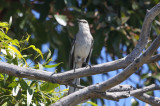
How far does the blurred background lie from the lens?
3.79 m

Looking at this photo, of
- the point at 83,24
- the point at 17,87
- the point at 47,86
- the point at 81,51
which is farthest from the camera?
the point at 83,24

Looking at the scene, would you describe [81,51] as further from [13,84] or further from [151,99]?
[151,99]

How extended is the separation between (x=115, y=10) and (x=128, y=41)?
483 millimetres

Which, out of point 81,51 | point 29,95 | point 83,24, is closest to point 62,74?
point 29,95

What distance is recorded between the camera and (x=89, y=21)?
4160 mm

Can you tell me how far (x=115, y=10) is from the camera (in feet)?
13.8

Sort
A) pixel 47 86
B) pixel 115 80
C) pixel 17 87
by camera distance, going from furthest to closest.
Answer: pixel 47 86
pixel 17 87
pixel 115 80

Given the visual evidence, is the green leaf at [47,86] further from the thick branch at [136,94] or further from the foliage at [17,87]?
the thick branch at [136,94]

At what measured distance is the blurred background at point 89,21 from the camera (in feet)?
12.4

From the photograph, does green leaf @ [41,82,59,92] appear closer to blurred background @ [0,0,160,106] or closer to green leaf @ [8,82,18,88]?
green leaf @ [8,82,18,88]

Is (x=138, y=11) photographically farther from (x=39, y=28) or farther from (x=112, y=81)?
(x=112, y=81)

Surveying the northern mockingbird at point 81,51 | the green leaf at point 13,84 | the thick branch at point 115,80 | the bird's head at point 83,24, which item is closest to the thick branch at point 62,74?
the thick branch at point 115,80

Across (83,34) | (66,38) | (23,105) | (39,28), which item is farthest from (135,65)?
(39,28)

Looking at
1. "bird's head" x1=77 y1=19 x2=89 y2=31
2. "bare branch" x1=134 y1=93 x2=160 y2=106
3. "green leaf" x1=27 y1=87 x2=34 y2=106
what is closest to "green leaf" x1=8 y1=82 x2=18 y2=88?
"green leaf" x1=27 y1=87 x2=34 y2=106
